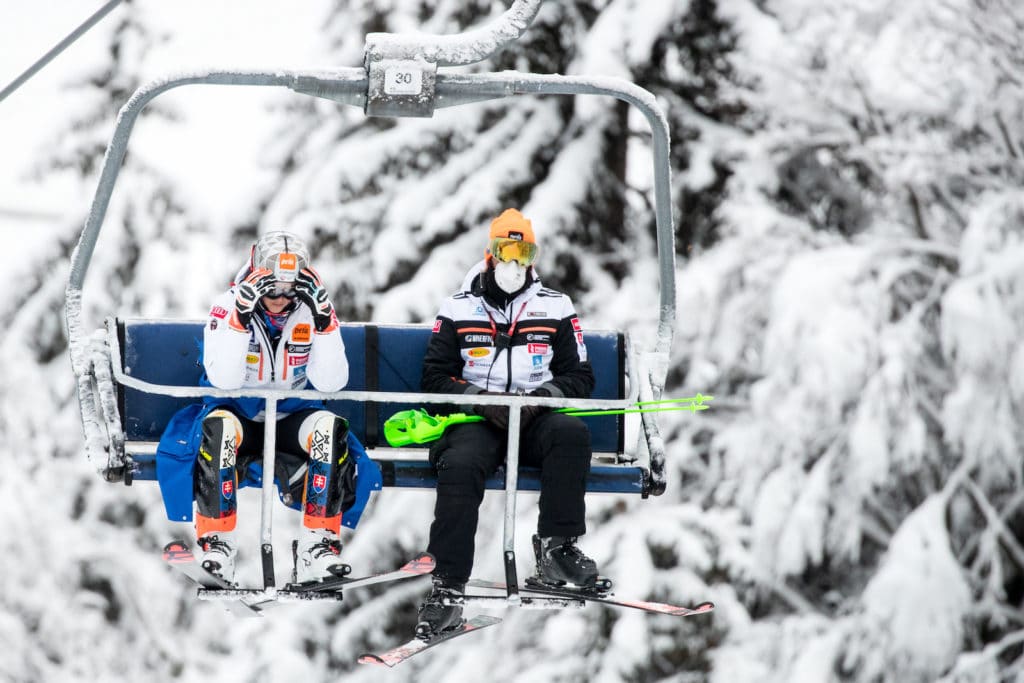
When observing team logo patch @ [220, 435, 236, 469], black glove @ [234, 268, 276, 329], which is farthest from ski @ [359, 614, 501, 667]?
black glove @ [234, 268, 276, 329]

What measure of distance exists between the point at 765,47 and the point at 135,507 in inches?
271

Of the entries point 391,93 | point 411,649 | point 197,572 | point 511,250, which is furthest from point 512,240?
point 197,572

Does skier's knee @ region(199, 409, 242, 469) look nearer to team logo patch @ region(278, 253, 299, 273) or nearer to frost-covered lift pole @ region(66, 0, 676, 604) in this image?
frost-covered lift pole @ region(66, 0, 676, 604)

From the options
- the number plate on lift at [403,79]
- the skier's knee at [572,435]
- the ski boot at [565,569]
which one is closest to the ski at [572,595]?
the ski boot at [565,569]

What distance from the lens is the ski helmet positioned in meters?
6.02

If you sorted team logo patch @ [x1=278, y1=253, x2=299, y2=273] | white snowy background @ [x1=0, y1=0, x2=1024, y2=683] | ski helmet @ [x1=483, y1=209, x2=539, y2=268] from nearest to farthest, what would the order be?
team logo patch @ [x1=278, y1=253, x2=299, y2=273]
ski helmet @ [x1=483, y1=209, x2=539, y2=268]
white snowy background @ [x1=0, y1=0, x2=1024, y2=683]

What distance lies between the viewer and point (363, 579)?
18.3 feet

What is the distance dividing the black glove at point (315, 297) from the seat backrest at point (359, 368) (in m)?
0.86

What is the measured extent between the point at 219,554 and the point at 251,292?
33.0 inches

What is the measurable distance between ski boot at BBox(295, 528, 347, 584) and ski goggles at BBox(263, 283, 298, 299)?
77cm

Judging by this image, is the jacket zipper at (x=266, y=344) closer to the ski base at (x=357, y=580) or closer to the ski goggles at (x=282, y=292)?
the ski goggles at (x=282, y=292)

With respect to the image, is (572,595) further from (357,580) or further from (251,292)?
(251,292)

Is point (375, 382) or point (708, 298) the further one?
point (708, 298)

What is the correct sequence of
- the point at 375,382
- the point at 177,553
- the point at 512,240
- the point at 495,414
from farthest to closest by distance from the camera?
1. the point at 375,382
2. the point at 512,240
3. the point at 495,414
4. the point at 177,553
